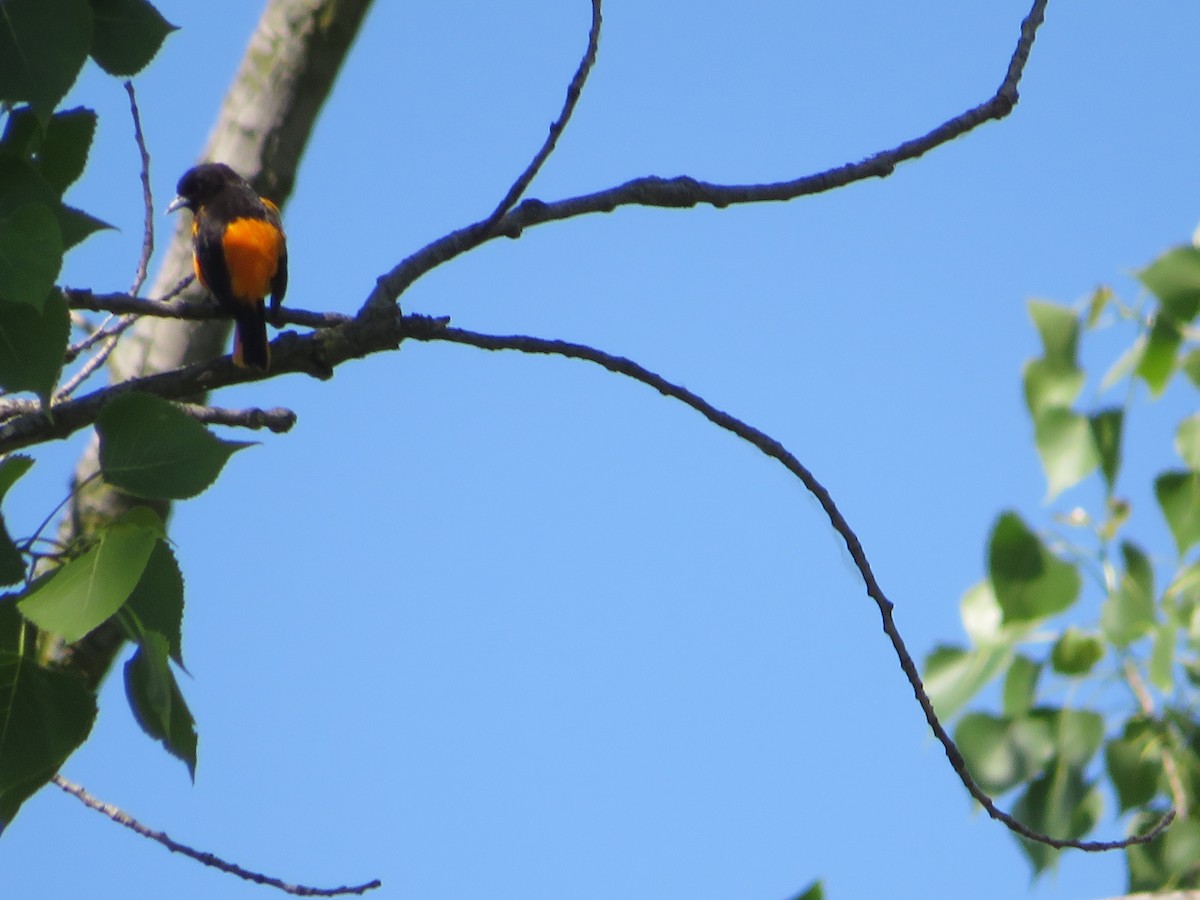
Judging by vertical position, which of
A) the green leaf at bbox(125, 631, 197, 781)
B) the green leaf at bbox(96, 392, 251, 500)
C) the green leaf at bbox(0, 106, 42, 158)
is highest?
the green leaf at bbox(0, 106, 42, 158)

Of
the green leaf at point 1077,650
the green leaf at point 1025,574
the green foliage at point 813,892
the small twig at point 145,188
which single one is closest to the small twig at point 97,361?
the small twig at point 145,188

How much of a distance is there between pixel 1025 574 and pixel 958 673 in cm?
47

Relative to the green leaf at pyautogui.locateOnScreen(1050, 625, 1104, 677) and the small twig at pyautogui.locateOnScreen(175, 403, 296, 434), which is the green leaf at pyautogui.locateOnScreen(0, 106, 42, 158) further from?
the green leaf at pyautogui.locateOnScreen(1050, 625, 1104, 677)

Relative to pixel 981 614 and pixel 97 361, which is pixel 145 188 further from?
pixel 981 614

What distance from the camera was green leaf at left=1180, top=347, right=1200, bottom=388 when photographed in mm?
3639

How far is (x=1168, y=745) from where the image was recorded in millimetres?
3709

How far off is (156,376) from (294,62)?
224cm

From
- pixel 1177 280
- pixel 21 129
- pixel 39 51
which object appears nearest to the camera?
pixel 39 51

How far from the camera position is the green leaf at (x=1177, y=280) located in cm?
342

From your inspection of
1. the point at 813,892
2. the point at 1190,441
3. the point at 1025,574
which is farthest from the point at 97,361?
the point at 1190,441

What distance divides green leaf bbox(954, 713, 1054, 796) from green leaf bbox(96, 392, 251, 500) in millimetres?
2741

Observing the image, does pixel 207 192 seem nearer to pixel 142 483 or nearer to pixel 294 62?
pixel 294 62

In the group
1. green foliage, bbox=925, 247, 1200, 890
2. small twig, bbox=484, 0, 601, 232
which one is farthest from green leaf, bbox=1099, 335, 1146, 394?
small twig, bbox=484, 0, 601, 232

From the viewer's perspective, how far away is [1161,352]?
3611 millimetres
